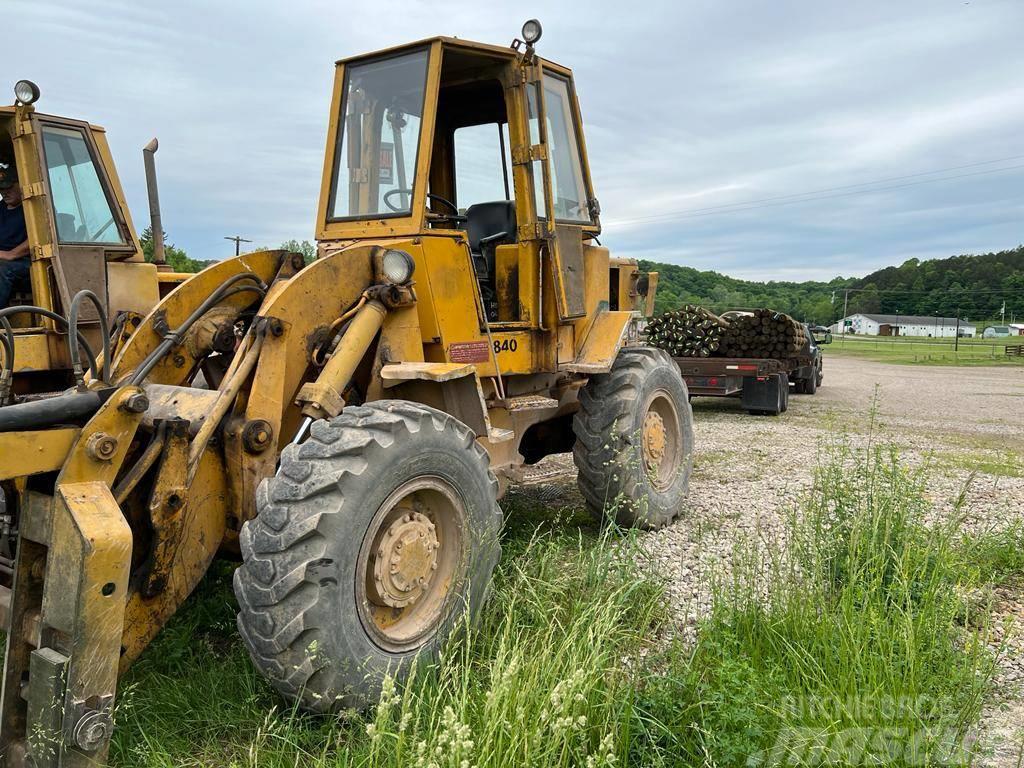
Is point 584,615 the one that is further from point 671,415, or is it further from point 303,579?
point 671,415

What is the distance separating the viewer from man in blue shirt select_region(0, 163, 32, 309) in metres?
6.54

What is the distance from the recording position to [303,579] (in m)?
3.00

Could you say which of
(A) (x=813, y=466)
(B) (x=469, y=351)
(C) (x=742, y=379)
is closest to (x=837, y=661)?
(B) (x=469, y=351)

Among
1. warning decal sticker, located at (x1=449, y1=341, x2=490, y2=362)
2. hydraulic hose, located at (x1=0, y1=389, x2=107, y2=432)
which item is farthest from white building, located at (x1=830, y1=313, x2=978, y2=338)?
hydraulic hose, located at (x1=0, y1=389, x2=107, y2=432)

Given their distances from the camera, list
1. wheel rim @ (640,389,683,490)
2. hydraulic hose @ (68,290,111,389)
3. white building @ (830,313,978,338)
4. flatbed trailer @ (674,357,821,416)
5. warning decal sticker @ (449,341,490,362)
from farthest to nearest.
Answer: white building @ (830,313,978,338)
flatbed trailer @ (674,357,821,416)
wheel rim @ (640,389,683,490)
warning decal sticker @ (449,341,490,362)
hydraulic hose @ (68,290,111,389)

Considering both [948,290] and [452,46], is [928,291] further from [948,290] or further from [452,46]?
[452,46]

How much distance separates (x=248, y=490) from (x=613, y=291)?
157 inches

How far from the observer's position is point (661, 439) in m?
6.31

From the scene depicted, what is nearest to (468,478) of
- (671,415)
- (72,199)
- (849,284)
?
(671,415)

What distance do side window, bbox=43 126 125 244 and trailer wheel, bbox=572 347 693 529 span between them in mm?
4389

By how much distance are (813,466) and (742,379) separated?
5.04 metres

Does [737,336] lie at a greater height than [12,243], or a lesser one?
lesser

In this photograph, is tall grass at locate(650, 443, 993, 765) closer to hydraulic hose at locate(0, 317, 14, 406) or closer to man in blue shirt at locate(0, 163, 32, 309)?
hydraulic hose at locate(0, 317, 14, 406)

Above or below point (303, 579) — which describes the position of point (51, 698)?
below
